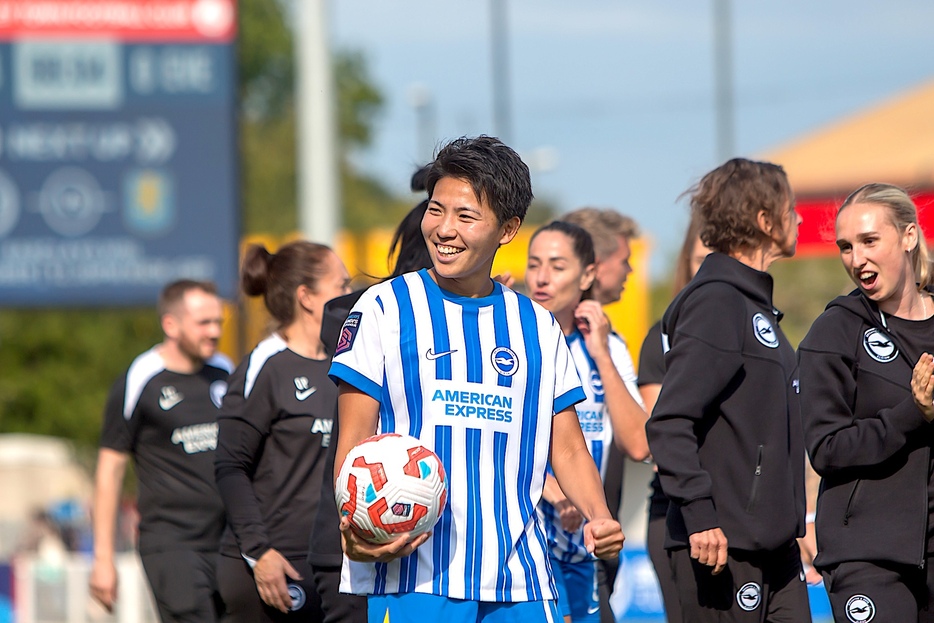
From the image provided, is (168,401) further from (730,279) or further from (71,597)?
(71,597)

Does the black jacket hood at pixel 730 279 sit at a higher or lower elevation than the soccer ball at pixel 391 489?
higher

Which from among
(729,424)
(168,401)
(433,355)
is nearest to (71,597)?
(168,401)

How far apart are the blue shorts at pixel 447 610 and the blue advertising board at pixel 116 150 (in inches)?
368

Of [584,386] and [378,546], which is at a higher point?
[584,386]

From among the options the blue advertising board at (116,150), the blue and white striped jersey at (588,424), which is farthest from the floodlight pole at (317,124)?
the blue and white striped jersey at (588,424)

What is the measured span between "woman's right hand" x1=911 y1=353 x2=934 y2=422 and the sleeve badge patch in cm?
164

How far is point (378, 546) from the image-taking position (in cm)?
346

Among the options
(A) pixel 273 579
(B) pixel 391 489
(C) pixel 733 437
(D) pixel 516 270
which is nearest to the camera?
(B) pixel 391 489

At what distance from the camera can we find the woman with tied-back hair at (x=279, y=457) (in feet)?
17.0

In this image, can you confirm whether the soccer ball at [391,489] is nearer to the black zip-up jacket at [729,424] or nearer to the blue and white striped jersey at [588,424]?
the black zip-up jacket at [729,424]

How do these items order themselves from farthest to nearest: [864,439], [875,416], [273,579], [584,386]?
1. [584,386]
2. [273,579]
3. [875,416]
4. [864,439]

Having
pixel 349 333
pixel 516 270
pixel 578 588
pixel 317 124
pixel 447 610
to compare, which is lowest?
pixel 578 588

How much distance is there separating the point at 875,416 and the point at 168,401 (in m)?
3.82

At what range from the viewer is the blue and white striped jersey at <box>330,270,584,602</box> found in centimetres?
356
